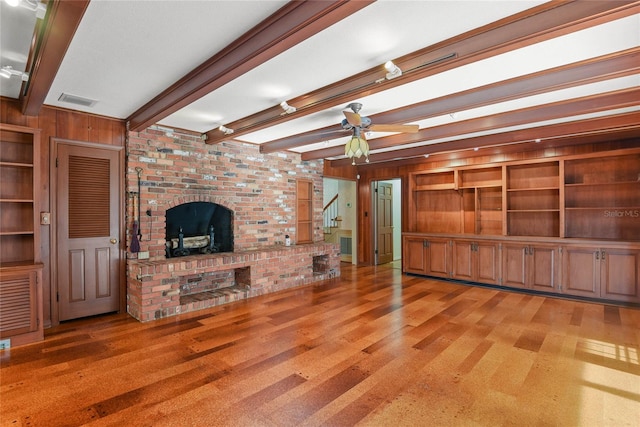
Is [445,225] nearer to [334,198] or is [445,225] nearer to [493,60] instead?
[334,198]

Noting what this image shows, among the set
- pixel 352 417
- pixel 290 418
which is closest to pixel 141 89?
pixel 290 418

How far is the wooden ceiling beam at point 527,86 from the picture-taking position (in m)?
2.58

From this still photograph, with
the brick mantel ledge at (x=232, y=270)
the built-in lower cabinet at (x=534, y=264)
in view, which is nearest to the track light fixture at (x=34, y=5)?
the brick mantel ledge at (x=232, y=270)

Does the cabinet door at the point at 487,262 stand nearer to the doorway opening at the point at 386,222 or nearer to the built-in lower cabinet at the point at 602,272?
the built-in lower cabinet at the point at 602,272

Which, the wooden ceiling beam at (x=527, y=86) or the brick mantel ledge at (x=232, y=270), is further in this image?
the brick mantel ledge at (x=232, y=270)

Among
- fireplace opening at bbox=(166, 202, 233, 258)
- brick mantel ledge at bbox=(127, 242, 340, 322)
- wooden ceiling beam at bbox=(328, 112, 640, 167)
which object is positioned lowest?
brick mantel ledge at bbox=(127, 242, 340, 322)

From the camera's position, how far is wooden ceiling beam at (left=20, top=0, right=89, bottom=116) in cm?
184

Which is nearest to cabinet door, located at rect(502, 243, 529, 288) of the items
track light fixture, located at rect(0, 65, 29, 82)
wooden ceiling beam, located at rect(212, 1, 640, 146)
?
wooden ceiling beam, located at rect(212, 1, 640, 146)

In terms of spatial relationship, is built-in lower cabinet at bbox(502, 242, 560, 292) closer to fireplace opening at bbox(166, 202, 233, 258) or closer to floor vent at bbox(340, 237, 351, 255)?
floor vent at bbox(340, 237, 351, 255)

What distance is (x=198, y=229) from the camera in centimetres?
542

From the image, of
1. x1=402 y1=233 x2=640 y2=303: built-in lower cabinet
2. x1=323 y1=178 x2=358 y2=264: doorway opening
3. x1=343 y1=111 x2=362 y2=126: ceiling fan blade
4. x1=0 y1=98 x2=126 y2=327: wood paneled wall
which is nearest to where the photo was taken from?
x1=343 y1=111 x2=362 y2=126: ceiling fan blade

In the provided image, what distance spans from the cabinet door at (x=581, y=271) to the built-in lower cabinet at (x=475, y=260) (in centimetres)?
97

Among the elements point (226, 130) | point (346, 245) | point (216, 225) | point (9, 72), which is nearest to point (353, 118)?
point (226, 130)

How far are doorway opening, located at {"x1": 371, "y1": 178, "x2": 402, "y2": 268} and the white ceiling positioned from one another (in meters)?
4.40
